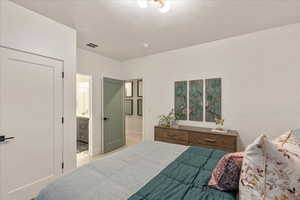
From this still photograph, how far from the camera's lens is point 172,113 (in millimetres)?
3463

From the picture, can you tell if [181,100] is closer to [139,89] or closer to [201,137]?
[201,137]

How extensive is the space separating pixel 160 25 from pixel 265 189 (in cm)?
244

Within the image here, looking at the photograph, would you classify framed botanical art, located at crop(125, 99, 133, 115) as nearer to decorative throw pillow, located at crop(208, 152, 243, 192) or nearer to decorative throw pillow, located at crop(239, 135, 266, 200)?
decorative throw pillow, located at crop(208, 152, 243, 192)

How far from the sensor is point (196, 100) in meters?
3.17

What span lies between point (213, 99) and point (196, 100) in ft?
1.21

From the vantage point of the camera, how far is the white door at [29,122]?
1740 mm

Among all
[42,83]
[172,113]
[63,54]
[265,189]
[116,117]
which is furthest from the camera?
[116,117]

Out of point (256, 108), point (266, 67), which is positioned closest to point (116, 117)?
point (256, 108)

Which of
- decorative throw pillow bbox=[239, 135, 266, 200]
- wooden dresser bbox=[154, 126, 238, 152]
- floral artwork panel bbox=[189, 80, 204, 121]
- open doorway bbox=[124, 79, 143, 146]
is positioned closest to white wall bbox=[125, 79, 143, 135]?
open doorway bbox=[124, 79, 143, 146]

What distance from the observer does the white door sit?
1740mm

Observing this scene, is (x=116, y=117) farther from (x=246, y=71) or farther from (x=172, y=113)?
(x=246, y=71)

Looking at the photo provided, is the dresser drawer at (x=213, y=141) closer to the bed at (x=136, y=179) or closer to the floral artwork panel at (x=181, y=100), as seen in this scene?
the floral artwork panel at (x=181, y=100)

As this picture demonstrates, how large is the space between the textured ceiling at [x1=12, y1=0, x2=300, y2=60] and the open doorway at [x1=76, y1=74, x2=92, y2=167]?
61.7 inches

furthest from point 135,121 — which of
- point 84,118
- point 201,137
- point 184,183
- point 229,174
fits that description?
point 229,174
